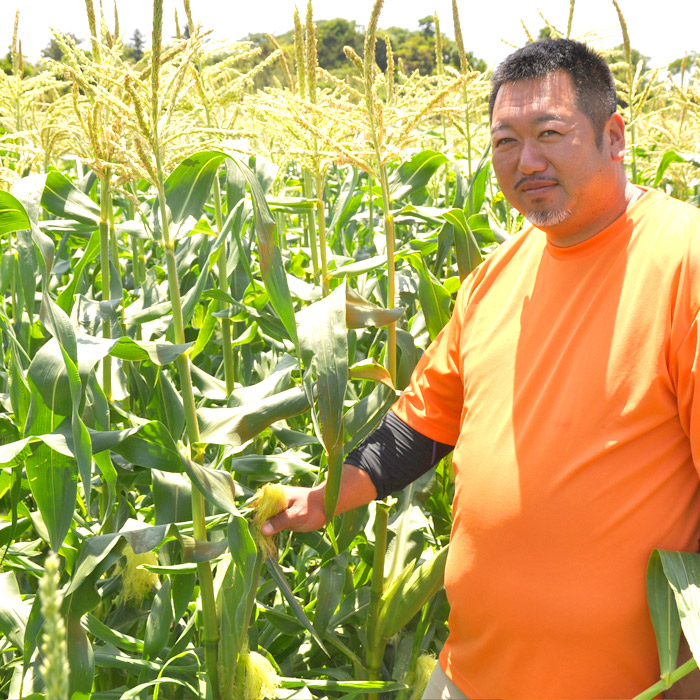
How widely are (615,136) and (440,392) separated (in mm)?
875

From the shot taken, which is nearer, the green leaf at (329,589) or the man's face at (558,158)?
the man's face at (558,158)

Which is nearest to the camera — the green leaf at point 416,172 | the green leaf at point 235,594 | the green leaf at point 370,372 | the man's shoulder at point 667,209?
the man's shoulder at point 667,209

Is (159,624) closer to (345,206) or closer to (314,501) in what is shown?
(314,501)

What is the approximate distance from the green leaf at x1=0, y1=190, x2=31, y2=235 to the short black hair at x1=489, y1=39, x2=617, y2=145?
4.46ft

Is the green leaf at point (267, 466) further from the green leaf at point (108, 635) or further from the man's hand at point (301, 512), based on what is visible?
the green leaf at point (108, 635)

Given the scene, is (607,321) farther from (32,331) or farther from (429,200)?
(429,200)

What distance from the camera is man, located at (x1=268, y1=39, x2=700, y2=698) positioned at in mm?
1907

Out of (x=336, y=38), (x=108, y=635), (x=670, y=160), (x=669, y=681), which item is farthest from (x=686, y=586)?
(x=336, y=38)

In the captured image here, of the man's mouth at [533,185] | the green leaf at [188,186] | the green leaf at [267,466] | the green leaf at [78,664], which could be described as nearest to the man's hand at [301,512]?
the green leaf at [267,466]

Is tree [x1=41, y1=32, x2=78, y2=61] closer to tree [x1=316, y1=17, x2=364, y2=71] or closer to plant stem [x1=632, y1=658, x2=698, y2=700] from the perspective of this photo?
plant stem [x1=632, y1=658, x2=698, y2=700]

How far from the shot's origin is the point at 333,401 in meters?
2.07

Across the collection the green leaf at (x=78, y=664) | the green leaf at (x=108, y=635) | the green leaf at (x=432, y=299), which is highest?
the green leaf at (x=432, y=299)

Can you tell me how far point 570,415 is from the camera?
6.58ft

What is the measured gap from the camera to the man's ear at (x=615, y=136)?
7.14 ft
